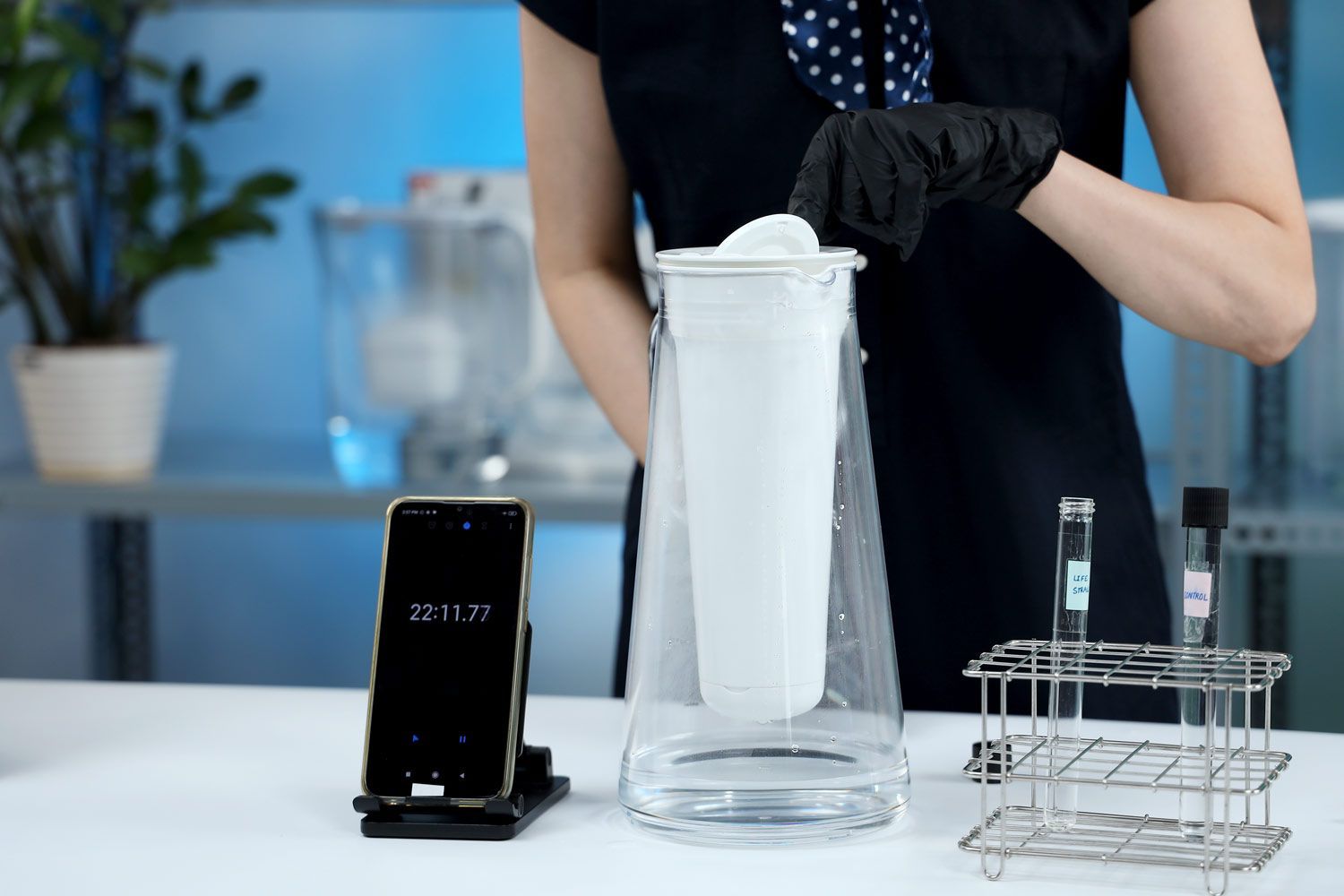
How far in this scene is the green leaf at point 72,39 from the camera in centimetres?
172

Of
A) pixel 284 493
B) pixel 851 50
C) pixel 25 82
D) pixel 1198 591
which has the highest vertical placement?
pixel 25 82

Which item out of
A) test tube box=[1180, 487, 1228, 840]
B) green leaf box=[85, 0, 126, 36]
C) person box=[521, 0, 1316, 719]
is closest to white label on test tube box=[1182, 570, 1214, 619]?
test tube box=[1180, 487, 1228, 840]

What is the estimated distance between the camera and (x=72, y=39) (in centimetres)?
174

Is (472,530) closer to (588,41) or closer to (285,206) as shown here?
(588,41)

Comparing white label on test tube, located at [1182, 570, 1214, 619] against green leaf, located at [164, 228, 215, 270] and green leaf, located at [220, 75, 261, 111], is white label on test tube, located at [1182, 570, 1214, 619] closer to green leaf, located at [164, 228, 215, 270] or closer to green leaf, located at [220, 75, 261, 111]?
green leaf, located at [164, 228, 215, 270]

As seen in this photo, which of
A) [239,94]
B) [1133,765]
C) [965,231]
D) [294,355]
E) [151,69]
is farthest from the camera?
[294,355]

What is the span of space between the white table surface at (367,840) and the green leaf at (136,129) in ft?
3.93

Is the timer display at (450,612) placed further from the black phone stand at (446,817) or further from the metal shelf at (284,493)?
the metal shelf at (284,493)

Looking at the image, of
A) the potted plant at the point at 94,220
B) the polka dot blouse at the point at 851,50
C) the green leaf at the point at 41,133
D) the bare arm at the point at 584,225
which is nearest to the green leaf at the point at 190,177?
the potted plant at the point at 94,220

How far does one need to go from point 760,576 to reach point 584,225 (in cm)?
48

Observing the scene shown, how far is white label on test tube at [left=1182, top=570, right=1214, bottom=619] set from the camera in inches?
20.9

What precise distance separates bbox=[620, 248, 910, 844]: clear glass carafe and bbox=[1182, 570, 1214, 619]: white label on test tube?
0.11 metres

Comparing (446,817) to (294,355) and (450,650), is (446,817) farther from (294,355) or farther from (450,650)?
(294,355)

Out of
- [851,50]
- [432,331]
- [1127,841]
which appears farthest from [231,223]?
[1127,841]
